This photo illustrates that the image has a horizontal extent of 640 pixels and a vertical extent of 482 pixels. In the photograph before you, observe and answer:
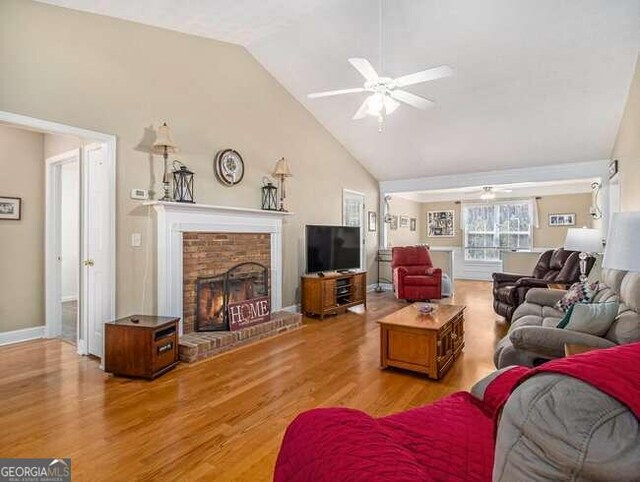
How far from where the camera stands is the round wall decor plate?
4.24 m

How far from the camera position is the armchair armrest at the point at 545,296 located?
3592 millimetres

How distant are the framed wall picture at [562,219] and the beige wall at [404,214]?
3287 millimetres

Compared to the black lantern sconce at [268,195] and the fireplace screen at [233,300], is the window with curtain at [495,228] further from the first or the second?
the fireplace screen at [233,300]

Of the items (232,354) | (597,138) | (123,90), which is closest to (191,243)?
(232,354)

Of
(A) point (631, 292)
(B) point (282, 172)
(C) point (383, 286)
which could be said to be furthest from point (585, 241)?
(C) point (383, 286)

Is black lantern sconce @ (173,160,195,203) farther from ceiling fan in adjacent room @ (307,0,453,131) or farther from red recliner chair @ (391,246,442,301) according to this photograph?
red recliner chair @ (391,246,442,301)

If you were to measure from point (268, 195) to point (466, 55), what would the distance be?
2.95m

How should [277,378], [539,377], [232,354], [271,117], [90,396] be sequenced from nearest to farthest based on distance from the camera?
1. [539,377]
2. [90,396]
3. [277,378]
4. [232,354]
5. [271,117]

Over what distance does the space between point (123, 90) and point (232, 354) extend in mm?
2780

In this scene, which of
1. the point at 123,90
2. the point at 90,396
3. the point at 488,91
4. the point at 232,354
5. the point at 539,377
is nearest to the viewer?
the point at 539,377

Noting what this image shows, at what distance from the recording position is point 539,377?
0.72 metres

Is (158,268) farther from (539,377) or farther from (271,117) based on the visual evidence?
(539,377)

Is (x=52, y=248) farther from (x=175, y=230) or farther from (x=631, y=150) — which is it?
(x=631, y=150)

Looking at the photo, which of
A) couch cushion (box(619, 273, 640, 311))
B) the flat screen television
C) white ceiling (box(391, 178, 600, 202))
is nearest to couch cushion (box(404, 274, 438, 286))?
the flat screen television
